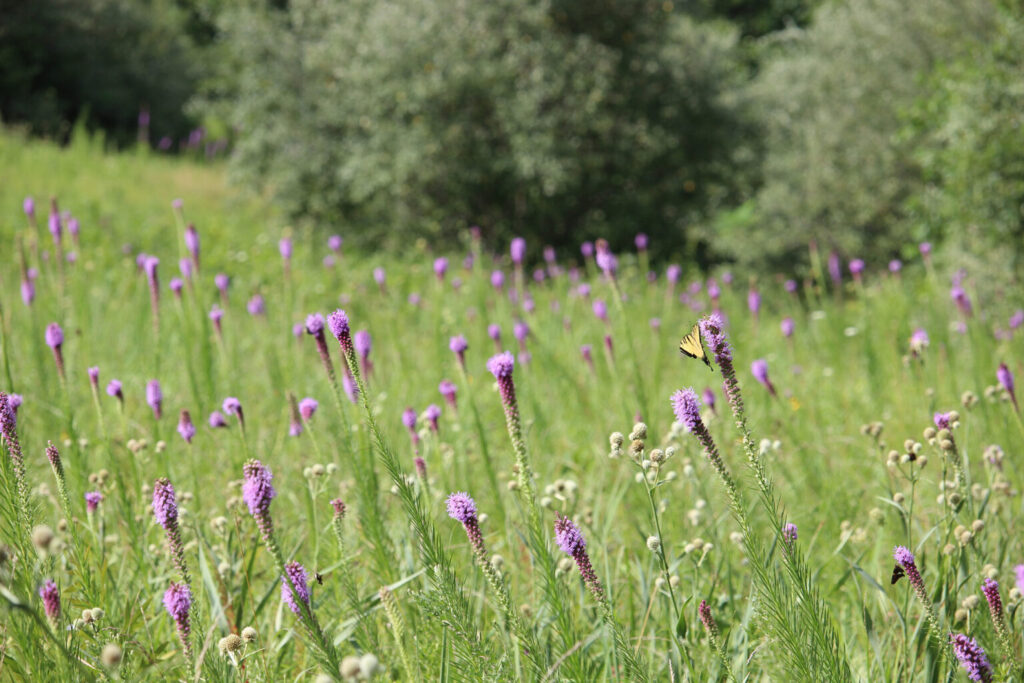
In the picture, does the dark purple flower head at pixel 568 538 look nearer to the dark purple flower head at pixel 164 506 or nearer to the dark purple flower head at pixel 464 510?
the dark purple flower head at pixel 464 510

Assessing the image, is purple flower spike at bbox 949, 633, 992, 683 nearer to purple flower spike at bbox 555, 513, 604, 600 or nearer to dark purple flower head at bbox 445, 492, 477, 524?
purple flower spike at bbox 555, 513, 604, 600

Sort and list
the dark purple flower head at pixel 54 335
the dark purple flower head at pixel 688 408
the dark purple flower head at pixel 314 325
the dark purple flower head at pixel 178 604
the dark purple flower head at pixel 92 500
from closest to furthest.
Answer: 1. the dark purple flower head at pixel 688 408
2. the dark purple flower head at pixel 178 604
3. the dark purple flower head at pixel 314 325
4. the dark purple flower head at pixel 92 500
5. the dark purple flower head at pixel 54 335

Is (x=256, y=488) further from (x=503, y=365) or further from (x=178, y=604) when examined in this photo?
(x=503, y=365)

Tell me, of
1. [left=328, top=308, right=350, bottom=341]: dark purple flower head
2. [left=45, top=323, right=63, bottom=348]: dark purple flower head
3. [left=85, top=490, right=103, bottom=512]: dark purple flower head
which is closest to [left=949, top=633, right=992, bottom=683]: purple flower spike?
[left=328, top=308, right=350, bottom=341]: dark purple flower head

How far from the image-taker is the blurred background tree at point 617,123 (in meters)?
10.0

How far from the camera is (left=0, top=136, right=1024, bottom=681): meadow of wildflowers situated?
3.99ft

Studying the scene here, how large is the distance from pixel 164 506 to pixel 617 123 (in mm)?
10777

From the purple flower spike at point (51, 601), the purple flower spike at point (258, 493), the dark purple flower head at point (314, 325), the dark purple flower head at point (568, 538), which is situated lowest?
the purple flower spike at point (51, 601)

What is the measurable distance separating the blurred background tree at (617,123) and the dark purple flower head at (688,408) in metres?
6.89

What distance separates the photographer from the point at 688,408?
1138 mm

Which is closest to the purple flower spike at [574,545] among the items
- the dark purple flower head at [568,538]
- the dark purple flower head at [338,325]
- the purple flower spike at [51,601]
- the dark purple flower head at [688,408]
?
the dark purple flower head at [568,538]

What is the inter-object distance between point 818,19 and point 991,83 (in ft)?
29.8

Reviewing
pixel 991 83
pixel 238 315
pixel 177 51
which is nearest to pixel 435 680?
pixel 238 315

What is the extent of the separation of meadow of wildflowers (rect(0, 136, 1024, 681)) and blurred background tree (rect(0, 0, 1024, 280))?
384cm
